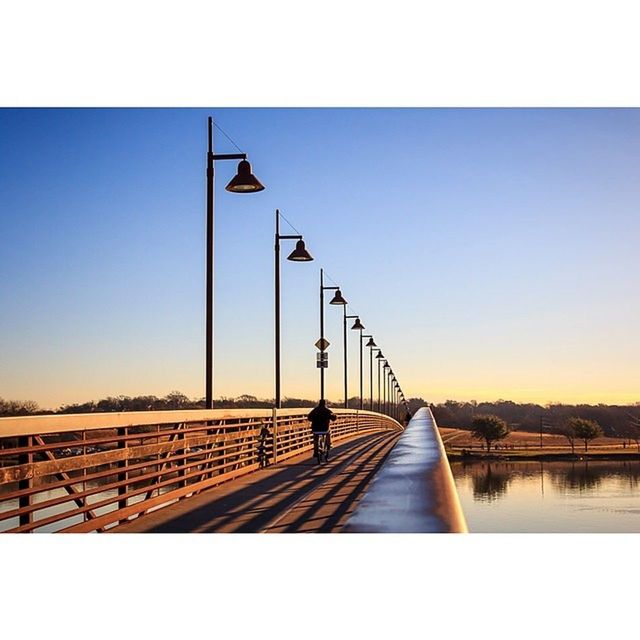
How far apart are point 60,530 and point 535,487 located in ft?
262

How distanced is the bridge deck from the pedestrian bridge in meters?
0.02

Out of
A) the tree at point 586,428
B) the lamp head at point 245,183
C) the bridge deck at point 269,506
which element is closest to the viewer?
the bridge deck at point 269,506

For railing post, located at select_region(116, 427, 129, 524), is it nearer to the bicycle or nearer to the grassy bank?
the bicycle

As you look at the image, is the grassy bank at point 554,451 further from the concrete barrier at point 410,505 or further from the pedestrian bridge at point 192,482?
the concrete barrier at point 410,505

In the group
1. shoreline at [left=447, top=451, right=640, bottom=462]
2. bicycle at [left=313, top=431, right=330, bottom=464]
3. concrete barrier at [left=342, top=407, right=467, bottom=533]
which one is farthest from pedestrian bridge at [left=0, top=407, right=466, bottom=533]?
shoreline at [left=447, top=451, right=640, bottom=462]

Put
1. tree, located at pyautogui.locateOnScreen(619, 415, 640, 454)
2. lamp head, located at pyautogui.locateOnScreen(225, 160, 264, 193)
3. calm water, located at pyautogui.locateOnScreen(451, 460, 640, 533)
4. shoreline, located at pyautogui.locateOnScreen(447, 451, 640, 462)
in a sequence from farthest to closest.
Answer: shoreline, located at pyautogui.locateOnScreen(447, 451, 640, 462)
tree, located at pyautogui.locateOnScreen(619, 415, 640, 454)
calm water, located at pyautogui.locateOnScreen(451, 460, 640, 533)
lamp head, located at pyautogui.locateOnScreen(225, 160, 264, 193)

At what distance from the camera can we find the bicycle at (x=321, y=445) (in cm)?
2530

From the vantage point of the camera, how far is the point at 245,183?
1945 centimetres

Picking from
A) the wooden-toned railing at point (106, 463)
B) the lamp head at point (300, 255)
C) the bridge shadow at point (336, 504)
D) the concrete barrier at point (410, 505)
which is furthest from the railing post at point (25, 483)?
the lamp head at point (300, 255)

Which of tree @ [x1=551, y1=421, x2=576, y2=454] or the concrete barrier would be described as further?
tree @ [x1=551, y1=421, x2=576, y2=454]

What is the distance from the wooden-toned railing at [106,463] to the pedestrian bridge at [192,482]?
2 cm

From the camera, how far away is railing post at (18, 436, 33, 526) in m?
10.3
